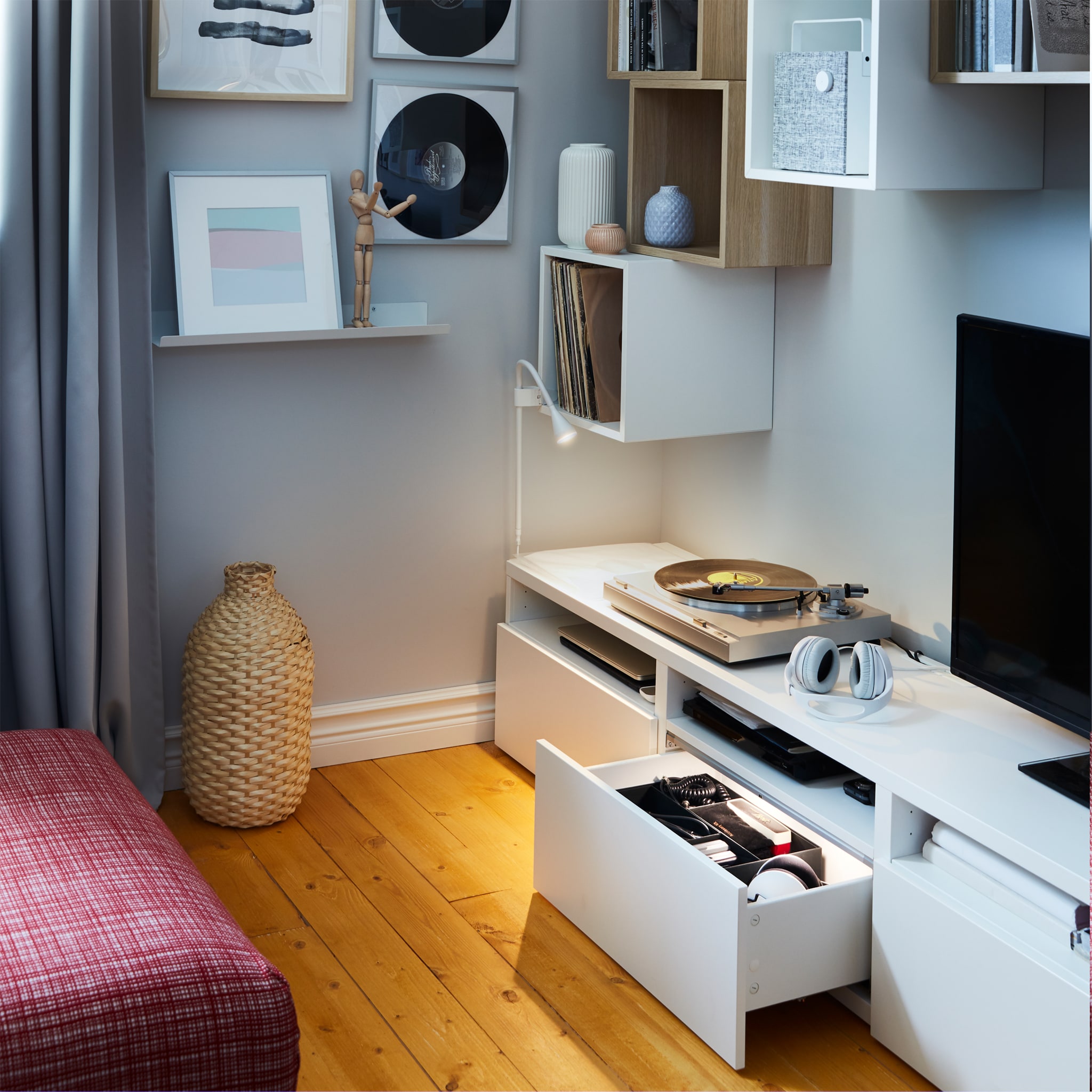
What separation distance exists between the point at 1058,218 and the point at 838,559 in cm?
81

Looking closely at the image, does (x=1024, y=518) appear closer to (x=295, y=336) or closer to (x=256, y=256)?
(x=295, y=336)

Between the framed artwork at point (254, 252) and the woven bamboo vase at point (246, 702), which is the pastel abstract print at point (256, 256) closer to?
the framed artwork at point (254, 252)

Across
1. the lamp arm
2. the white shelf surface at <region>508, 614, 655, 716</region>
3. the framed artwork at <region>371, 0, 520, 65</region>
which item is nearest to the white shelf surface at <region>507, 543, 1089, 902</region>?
the white shelf surface at <region>508, 614, 655, 716</region>

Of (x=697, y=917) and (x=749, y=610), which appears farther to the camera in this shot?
(x=749, y=610)

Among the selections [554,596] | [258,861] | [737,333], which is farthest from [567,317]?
[258,861]

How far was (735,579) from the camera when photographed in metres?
2.41

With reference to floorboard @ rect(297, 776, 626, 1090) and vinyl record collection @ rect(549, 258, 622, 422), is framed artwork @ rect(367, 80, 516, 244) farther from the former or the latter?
floorboard @ rect(297, 776, 626, 1090)

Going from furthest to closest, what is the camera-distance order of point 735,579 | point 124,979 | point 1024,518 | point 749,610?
point 735,579 < point 749,610 < point 1024,518 < point 124,979

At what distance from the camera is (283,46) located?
250 cm

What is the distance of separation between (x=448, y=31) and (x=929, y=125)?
3.75ft

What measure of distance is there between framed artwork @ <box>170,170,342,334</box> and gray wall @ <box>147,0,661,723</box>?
0.05 metres

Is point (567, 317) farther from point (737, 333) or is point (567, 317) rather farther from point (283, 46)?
point (283, 46)

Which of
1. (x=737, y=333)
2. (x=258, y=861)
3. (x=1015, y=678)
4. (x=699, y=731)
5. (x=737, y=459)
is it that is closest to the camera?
(x=1015, y=678)

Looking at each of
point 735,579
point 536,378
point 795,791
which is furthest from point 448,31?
point 795,791
